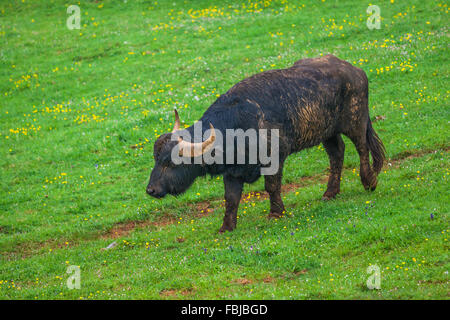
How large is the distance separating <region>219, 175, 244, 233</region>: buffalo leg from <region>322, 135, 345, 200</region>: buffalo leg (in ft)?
8.04

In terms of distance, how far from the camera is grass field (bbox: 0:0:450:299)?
1007 cm

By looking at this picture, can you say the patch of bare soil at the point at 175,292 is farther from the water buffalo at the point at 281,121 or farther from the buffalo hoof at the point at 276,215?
the buffalo hoof at the point at 276,215

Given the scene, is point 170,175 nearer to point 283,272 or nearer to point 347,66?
point 283,272

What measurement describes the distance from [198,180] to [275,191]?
459 cm

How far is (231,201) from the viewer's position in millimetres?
12562

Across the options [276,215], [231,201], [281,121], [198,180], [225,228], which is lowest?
[198,180]

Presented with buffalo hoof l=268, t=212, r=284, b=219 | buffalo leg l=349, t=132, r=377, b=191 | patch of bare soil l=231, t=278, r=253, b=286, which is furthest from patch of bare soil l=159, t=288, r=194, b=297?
buffalo leg l=349, t=132, r=377, b=191

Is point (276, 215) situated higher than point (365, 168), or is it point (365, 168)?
point (365, 168)

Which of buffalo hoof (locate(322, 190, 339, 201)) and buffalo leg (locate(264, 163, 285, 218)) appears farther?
buffalo hoof (locate(322, 190, 339, 201))

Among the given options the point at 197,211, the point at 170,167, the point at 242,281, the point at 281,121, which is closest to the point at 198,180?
the point at 197,211

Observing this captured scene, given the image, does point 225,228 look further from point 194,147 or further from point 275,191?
point 194,147

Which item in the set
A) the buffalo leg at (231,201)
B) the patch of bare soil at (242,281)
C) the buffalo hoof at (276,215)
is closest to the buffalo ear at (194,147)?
the buffalo leg at (231,201)

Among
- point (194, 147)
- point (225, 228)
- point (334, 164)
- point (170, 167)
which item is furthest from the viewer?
point (334, 164)

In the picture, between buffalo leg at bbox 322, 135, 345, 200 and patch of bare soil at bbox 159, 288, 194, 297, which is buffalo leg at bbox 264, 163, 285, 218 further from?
patch of bare soil at bbox 159, 288, 194, 297
